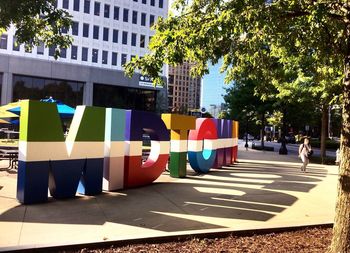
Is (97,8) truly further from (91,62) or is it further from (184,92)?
(184,92)

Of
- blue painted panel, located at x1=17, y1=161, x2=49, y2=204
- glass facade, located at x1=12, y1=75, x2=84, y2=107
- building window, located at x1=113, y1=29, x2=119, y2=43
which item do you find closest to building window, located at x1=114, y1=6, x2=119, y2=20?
building window, located at x1=113, y1=29, x2=119, y2=43

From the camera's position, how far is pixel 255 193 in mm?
12336

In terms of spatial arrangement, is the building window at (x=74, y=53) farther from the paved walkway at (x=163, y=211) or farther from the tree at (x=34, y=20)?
the tree at (x=34, y=20)

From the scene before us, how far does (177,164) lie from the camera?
15305 mm

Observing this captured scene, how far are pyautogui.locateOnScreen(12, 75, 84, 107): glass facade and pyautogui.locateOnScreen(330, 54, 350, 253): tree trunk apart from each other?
45.8 metres

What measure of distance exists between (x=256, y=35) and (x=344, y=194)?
9.82 feet

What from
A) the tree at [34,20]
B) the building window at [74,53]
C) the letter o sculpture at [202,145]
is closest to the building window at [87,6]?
the building window at [74,53]

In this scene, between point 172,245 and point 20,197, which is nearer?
point 172,245

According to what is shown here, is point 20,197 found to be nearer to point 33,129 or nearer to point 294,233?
point 33,129

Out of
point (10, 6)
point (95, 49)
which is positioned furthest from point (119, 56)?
point (10, 6)

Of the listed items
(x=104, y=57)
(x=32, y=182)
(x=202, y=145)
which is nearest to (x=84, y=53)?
(x=104, y=57)

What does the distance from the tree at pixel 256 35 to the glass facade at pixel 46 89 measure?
43.4m

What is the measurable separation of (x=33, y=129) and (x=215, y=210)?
4.57m

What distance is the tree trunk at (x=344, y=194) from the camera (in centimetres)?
557
